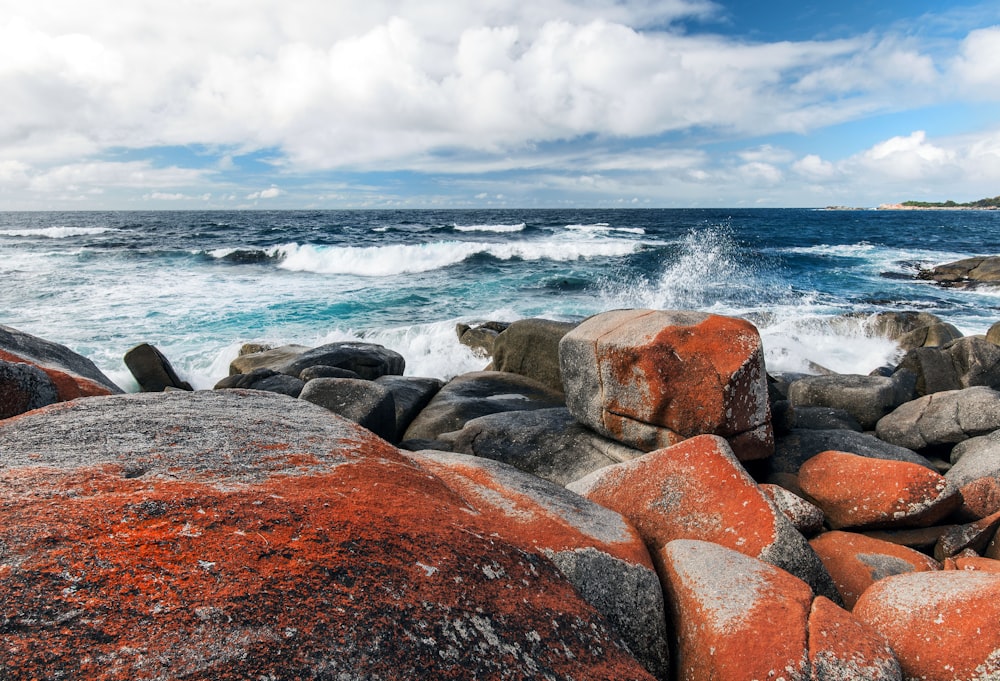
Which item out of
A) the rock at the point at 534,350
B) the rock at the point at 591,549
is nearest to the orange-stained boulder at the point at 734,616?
the rock at the point at 591,549

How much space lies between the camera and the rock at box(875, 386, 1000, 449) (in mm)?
6594

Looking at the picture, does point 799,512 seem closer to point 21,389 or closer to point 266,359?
point 21,389

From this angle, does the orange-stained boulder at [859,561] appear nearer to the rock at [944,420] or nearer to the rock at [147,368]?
the rock at [944,420]

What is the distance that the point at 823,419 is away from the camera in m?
7.22

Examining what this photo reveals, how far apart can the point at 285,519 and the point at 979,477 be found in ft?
20.3

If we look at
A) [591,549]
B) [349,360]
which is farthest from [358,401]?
[591,549]

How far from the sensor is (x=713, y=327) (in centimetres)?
506

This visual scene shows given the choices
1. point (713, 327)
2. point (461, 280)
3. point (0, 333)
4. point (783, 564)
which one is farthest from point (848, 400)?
point (461, 280)

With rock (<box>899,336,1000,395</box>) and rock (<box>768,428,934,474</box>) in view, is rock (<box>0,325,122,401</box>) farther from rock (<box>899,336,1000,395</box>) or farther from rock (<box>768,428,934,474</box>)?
rock (<box>899,336,1000,395</box>)

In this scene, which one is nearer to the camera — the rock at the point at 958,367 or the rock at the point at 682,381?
the rock at the point at 682,381

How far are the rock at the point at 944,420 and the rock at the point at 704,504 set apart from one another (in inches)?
182

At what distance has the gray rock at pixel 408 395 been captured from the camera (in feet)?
25.8

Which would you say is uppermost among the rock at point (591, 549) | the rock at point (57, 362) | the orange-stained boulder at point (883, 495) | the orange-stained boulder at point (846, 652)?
the rock at point (57, 362)

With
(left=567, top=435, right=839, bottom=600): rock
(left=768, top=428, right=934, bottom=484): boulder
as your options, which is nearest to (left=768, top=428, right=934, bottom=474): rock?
(left=768, top=428, right=934, bottom=484): boulder
